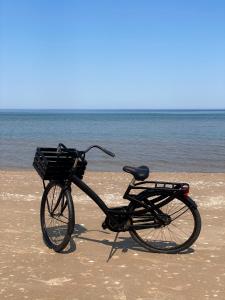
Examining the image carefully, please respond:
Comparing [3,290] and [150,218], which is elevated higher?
[150,218]

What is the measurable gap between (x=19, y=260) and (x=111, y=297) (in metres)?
1.54

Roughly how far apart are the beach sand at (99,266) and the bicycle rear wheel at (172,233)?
133mm

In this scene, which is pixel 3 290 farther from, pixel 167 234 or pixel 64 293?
pixel 167 234

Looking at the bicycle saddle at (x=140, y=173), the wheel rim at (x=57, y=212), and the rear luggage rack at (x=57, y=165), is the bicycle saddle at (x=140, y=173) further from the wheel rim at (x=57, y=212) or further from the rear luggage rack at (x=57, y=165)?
the wheel rim at (x=57, y=212)

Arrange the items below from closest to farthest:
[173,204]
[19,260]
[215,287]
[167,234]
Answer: [215,287]
[19,260]
[167,234]
[173,204]

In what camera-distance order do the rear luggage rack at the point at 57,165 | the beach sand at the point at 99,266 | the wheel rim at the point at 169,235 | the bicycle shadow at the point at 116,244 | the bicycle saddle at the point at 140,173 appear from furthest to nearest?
1. the wheel rim at the point at 169,235
2. the bicycle shadow at the point at 116,244
3. the rear luggage rack at the point at 57,165
4. the bicycle saddle at the point at 140,173
5. the beach sand at the point at 99,266

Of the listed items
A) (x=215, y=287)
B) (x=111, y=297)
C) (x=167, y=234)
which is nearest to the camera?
(x=111, y=297)

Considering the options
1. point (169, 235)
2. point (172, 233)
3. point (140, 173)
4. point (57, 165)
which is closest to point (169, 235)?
point (169, 235)

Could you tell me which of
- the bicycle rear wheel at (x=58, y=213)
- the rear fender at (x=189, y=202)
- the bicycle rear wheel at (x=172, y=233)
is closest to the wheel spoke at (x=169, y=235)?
the bicycle rear wheel at (x=172, y=233)

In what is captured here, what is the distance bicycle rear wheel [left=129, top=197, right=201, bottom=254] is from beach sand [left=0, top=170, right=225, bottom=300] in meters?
0.13

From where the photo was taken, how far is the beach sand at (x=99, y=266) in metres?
4.59

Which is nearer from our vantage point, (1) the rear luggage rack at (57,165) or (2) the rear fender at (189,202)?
(2) the rear fender at (189,202)

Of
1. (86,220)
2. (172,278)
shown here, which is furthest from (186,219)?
(172,278)

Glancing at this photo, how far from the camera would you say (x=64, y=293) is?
4543 millimetres
